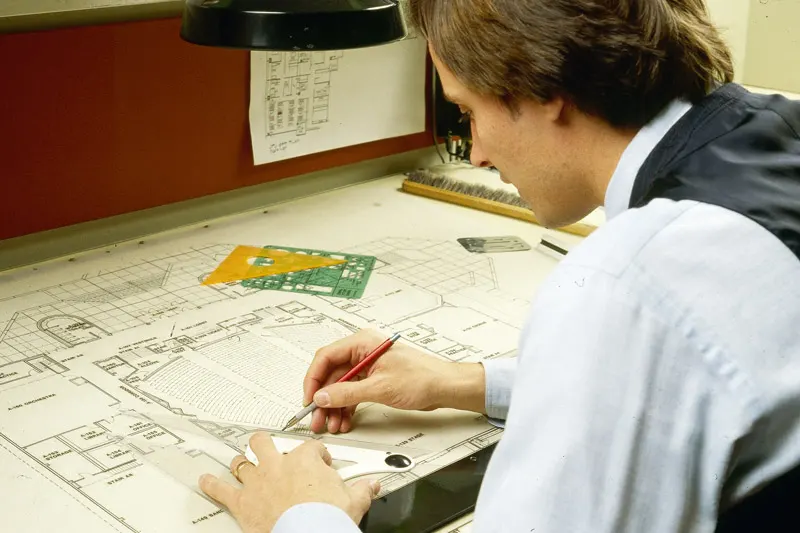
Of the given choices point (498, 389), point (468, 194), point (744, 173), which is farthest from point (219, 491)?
point (468, 194)

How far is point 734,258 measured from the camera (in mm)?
740

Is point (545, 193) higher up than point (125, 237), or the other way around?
point (545, 193)

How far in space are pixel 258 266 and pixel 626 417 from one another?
41.7 inches

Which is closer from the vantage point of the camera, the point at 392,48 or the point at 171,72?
the point at 171,72

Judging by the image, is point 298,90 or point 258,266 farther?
point 298,90

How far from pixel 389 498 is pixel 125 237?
0.96 meters

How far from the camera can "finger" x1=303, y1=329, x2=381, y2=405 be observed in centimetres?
123

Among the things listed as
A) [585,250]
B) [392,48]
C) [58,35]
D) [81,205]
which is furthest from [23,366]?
[392,48]

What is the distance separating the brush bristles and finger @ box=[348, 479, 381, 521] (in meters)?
1.01

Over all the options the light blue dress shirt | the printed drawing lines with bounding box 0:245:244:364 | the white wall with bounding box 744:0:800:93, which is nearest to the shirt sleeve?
the light blue dress shirt

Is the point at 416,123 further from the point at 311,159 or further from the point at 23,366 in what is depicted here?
the point at 23,366

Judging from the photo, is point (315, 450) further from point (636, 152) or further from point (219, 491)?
point (636, 152)

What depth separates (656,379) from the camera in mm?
714

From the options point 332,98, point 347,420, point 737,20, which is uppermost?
point 737,20
